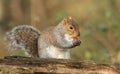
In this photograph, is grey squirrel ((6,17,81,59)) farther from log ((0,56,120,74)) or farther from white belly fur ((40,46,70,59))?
log ((0,56,120,74))

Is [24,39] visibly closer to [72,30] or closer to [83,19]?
[72,30]

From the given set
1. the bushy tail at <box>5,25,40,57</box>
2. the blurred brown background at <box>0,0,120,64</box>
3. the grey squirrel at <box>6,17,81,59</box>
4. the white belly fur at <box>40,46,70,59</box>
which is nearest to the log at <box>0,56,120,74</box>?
the grey squirrel at <box>6,17,81,59</box>

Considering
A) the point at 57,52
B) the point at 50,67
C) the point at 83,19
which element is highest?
the point at 83,19

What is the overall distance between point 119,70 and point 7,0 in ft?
26.0

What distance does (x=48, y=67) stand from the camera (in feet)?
14.5

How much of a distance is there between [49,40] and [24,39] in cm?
38

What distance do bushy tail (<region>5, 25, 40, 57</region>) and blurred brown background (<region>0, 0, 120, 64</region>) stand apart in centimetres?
11

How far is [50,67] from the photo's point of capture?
4410 mm

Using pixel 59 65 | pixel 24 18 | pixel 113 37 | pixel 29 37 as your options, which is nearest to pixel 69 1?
pixel 24 18

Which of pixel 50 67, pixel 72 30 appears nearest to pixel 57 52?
Answer: pixel 72 30

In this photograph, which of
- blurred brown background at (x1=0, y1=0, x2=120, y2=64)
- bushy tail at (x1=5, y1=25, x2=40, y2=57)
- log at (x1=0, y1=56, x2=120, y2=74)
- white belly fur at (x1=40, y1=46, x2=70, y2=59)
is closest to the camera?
log at (x1=0, y1=56, x2=120, y2=74)

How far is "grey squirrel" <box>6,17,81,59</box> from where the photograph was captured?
16.9 feet

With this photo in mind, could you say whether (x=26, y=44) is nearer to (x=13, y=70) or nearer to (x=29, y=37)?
(x=29, y=37)

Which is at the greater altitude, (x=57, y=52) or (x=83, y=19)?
(x=83, y=19)
